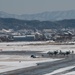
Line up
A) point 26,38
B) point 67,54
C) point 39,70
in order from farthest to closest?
point 26,38
point 67,54
point 39,70

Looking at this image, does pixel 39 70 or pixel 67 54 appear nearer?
pixel 39 70

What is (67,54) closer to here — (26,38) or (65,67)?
(65,67)

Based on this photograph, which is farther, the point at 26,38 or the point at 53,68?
the point at 26,38

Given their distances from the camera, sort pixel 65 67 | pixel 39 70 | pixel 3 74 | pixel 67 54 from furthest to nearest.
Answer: pixel 67 54, pixel 65 67, pixel 39 70, pixel 3 74

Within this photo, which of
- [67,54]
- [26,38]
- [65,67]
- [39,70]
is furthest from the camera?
[26,38]

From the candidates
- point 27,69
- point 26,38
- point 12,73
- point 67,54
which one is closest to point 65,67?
point 27,69

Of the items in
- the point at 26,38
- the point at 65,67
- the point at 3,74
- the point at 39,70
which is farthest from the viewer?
the point at 26,38

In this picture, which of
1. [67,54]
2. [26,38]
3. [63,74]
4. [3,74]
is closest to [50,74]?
[63,74]

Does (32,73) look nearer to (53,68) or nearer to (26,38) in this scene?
(53,68)
